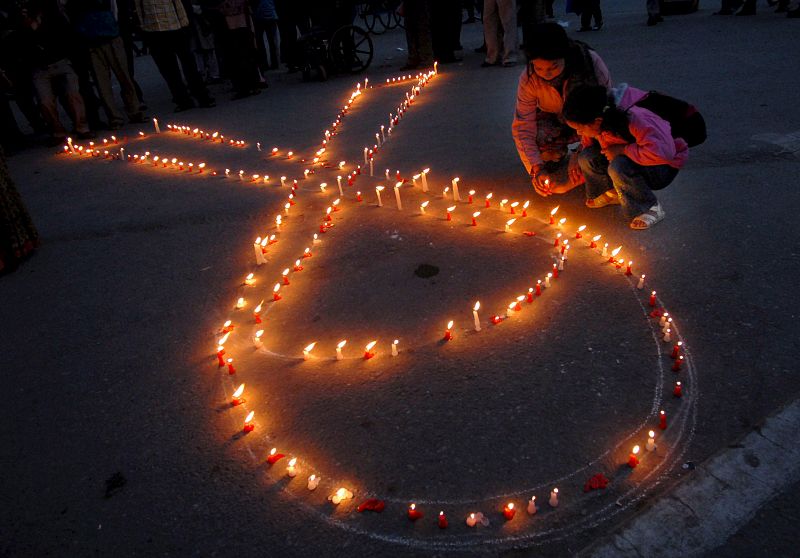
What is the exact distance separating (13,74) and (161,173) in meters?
3.78

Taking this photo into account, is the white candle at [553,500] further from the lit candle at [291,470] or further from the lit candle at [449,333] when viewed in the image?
the lit candle at [449,333]

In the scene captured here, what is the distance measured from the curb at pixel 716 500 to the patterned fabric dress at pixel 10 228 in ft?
16.6

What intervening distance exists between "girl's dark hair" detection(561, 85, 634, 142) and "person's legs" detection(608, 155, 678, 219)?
0.74 ft

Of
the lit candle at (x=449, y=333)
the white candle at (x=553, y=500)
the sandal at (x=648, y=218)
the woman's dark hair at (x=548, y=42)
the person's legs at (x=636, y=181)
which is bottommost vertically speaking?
the white candle at (x=553, y=500)

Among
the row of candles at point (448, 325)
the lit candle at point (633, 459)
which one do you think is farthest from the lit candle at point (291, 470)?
the lit candle at point (633, 459)

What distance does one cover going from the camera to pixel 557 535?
7.35ft

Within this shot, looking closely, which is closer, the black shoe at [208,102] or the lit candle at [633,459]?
the lit candle at [633,459]

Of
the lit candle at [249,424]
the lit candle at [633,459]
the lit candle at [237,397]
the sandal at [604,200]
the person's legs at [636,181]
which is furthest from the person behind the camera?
the sandal at [604,200]

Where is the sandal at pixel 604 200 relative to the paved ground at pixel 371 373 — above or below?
above

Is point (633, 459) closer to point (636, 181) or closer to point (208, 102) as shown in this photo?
point (636, 181)

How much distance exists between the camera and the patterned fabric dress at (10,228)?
16.2 feet

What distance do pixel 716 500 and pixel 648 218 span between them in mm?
2498

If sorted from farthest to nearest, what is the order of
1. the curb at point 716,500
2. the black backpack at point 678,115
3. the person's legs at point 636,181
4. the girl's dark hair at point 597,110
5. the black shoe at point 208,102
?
1. the black shoe at point 208,102
2. the person's legs at point 636,181
3. the black backpack at point 678,115
4. the girl's dark hair at point 597,110
5. the curb at point 716,500

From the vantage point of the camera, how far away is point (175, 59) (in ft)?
32.5
